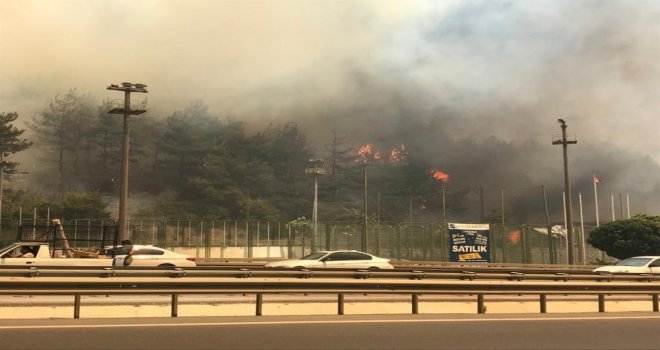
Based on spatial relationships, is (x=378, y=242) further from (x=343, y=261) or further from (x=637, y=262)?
(x=637, y=262)

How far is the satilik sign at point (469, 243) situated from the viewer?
123 feet

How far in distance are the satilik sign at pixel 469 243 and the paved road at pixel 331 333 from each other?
2413 cm

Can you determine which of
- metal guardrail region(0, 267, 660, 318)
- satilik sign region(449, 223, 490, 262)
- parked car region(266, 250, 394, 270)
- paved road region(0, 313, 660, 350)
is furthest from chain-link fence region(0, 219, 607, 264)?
paved road region(0, 313, 660, 350)

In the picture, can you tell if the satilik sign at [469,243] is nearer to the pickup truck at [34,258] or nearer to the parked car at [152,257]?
the parked car at [152,257]

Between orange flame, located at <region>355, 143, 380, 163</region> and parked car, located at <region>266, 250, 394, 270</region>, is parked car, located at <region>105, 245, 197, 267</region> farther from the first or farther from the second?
orange flame, located at <region>355, 143, 380, 163</region>

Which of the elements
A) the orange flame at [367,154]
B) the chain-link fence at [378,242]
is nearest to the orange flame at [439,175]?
the orange flame at [367,154]

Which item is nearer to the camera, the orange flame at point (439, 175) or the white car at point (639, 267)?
the white car at point (639, 267)

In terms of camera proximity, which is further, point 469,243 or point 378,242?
point 378,242

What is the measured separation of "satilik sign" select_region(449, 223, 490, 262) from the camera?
1477 inches

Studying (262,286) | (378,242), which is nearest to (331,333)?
(262,286)

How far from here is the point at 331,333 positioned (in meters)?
10.7

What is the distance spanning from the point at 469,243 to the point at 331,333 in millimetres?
28287

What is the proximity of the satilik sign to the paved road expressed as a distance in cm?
2413

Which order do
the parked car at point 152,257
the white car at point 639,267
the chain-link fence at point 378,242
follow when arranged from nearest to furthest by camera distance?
1. the parked car at point 152,257
2. the white car at point 639,267
3. the chain-link fence at point 378,242
